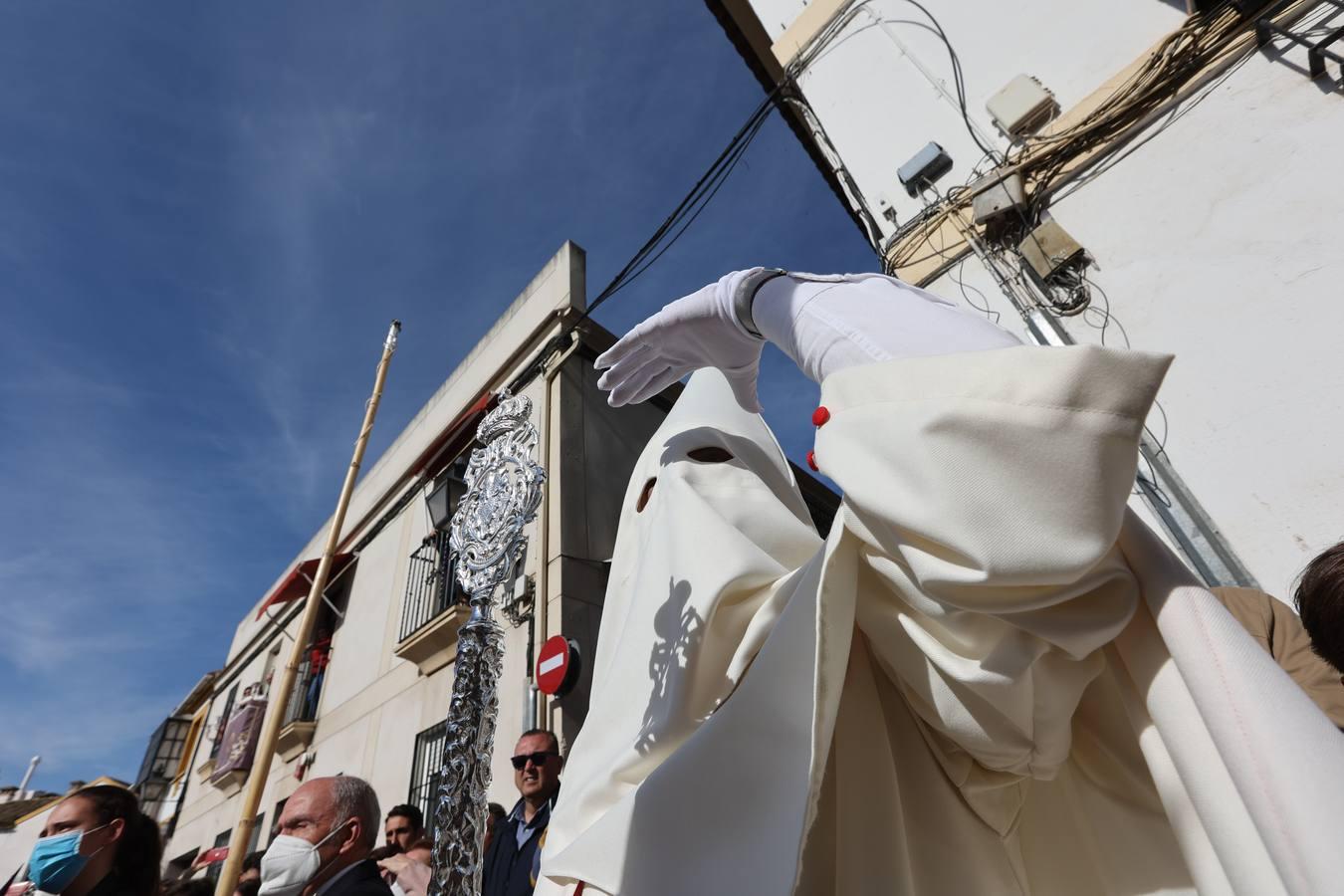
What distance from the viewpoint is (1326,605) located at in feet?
3.56

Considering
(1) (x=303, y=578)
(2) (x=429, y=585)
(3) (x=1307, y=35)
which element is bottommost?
(3) (x=1307, y=35)

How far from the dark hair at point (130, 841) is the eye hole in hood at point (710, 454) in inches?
92.7

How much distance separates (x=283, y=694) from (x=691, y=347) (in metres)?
4.20

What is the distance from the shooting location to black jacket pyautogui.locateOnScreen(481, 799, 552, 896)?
2754 millimetres

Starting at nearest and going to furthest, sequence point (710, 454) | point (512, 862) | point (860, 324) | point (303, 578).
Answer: point (860, 324)
point (710, 454)
point (512, 862)
point (303, 578)

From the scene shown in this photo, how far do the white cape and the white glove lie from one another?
42 cm

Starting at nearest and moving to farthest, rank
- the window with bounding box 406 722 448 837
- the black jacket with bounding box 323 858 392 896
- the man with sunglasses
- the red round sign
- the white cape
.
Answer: the white cape
the black jacket with bounding box 323 858 392 896
the man with sunglasses
the red round sign
the window with bounding box 406 722 448 837

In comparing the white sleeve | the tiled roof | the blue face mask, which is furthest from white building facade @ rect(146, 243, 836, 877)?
the tiled roof

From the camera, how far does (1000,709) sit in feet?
2.16

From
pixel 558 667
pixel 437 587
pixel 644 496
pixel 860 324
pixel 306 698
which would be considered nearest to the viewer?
pixel 860 324

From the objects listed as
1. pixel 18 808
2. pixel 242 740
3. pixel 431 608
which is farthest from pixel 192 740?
pixel 431 608

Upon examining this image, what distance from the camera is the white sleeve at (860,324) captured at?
77 cm

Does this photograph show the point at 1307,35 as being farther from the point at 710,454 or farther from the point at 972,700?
the point at 972,700

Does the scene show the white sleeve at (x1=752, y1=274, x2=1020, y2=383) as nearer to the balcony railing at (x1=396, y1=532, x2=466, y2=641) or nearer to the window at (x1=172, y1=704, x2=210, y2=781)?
the balcony railing at (x1=396, y1=532, x2=466, y2=641)
